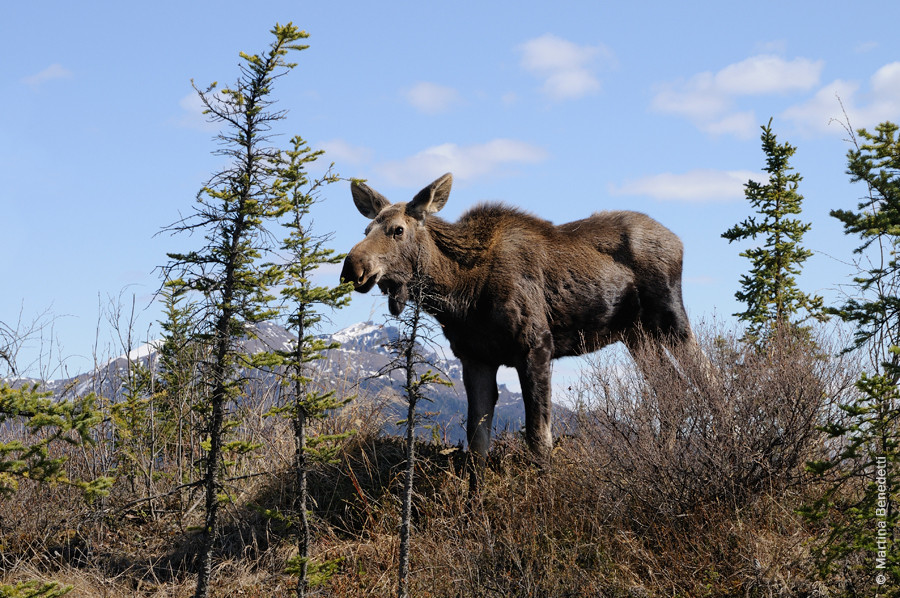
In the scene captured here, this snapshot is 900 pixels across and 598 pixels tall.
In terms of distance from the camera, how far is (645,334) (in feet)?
33.1

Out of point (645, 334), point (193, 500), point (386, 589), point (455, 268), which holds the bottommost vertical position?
point (386, 589)

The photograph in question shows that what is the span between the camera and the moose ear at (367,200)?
970 cm

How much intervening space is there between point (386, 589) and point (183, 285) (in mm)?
3399

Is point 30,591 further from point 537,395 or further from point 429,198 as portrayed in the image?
point 429,198

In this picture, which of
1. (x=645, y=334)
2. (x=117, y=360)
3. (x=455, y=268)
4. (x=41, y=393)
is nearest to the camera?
(x=41, y=393)

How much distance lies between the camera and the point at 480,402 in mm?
9391

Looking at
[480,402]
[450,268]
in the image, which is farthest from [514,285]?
[480,402]

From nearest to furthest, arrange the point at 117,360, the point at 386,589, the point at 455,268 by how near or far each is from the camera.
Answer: the point at 386,589
the point at 455,268
the point at 117,360

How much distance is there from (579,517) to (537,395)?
61.5 inches

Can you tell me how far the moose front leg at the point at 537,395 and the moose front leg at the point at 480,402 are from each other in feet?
1.61

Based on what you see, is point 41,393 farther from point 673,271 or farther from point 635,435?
point 673,271

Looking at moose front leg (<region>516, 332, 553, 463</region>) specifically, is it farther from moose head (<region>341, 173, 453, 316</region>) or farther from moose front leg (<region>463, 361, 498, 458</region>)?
moose head (<region>341, 173, 453, 316</region>)

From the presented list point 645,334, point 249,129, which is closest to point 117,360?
point 249,129

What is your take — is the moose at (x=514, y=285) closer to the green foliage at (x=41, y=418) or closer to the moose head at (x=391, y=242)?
the moose head at (x=391, y=242)
